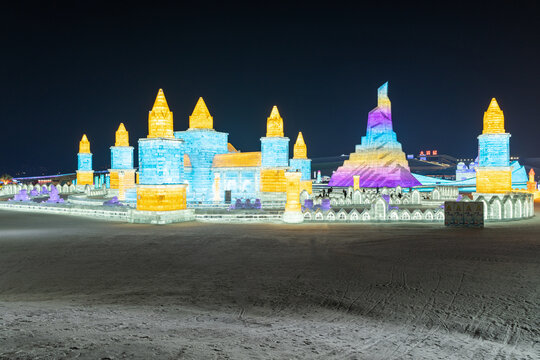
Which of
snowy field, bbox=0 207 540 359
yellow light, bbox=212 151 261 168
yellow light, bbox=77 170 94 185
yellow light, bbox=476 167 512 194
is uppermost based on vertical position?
yellow light, bbox=212 151 261 168

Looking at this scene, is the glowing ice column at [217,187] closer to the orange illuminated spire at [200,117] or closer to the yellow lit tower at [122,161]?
the orange illuminated spire at [200,117]

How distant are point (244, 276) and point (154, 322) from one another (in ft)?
11.4

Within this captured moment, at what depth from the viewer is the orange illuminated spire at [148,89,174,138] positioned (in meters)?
20.5

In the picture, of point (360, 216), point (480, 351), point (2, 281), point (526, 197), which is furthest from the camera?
point (526, 197)

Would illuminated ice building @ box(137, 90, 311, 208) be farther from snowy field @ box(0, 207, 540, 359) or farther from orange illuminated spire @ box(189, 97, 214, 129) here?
snowy field @ box(0, 207, 540, 359)

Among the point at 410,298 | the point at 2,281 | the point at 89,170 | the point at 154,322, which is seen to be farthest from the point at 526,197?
the point at 89,170

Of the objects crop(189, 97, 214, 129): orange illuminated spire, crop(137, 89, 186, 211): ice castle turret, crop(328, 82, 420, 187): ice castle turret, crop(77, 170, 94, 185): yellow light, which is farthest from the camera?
crop(328, 82, 420, 187): ice castle turret

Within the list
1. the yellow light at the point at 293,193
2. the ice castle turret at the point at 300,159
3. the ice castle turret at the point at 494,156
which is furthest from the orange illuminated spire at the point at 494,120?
the ice castle turret at the point at 300,159

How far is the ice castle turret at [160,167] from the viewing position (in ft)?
64.3

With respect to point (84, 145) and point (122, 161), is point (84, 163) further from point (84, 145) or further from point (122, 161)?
point (122, 161)

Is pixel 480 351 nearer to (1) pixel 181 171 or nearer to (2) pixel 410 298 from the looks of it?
(2) pixel 410 298

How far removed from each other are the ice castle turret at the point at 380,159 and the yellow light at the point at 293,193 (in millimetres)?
30722

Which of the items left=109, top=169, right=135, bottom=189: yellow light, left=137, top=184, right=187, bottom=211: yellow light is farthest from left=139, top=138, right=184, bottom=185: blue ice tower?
left=109, top=169, right=135, bottom=189: yellow light

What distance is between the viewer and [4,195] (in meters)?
40.6
